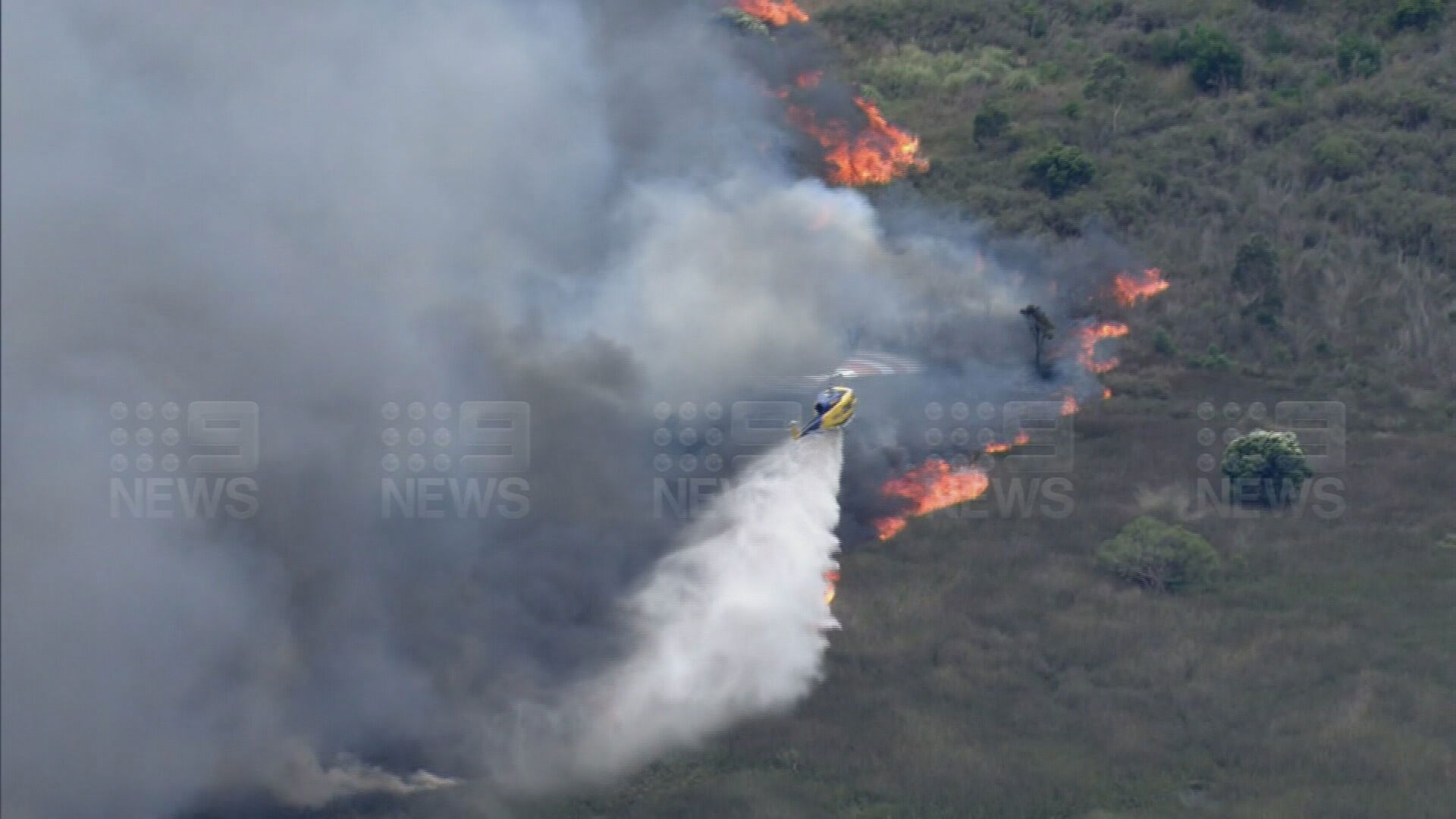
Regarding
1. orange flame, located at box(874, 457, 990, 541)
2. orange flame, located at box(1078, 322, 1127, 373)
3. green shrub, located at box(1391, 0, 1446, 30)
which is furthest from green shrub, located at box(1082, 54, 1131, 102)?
orange flame, located at box(874, 457, 990, 541)

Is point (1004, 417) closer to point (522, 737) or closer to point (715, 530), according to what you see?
point (715, 530)

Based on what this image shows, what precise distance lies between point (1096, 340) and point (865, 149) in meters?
12.1

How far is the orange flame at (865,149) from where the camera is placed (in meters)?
66.6

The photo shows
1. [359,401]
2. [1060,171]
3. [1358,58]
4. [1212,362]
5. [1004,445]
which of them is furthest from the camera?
[1358,58]

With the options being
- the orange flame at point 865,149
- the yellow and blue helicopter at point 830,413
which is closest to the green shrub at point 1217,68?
the orange flame at point 865,149

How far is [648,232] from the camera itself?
54812 millimetres

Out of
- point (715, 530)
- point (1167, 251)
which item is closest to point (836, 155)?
point (1167, 251)

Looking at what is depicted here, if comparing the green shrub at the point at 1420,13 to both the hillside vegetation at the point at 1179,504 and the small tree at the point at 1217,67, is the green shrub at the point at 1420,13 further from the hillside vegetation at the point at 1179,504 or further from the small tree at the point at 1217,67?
the small tree at the point at 1217,67

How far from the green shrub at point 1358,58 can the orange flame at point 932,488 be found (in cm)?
3382

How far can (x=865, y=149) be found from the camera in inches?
2744

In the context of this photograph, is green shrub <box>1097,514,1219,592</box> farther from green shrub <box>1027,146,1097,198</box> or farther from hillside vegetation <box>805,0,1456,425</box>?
green shrub <box>1027,146,1097,198</box>

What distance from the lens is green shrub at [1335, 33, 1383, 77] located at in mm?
78625

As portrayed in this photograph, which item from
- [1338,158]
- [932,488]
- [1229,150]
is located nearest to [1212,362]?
[932,488]

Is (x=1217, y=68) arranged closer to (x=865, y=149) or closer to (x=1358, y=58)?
(x=1358, y=58)
